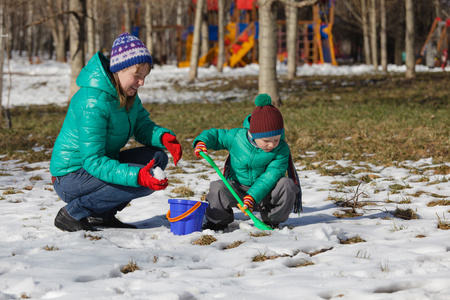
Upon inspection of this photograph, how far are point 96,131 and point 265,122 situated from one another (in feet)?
3.81

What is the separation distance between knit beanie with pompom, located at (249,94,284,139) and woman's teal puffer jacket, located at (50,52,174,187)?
0.90 meters

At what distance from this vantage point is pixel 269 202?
4.04 meters

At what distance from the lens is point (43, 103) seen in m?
16.5

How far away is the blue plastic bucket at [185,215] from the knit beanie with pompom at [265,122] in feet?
2.12

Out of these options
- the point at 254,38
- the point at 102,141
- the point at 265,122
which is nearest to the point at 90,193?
the point at 102,141

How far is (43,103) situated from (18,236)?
537 inches

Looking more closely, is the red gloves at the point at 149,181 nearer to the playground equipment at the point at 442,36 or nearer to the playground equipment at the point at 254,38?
the playground equipment at the point at 254,38

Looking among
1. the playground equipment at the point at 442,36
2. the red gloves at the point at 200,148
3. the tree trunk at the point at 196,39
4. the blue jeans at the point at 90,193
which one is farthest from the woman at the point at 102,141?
the playground equipment at the point at 442,36

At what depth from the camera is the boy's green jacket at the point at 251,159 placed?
12.9ft

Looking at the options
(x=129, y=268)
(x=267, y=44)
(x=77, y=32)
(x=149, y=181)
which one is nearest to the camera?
(x=129, y=268)

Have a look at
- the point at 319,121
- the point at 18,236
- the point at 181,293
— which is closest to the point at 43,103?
the point at 319,121

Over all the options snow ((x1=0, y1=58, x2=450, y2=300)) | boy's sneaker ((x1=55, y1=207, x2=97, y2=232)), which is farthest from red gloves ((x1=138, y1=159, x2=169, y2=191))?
boy's sneaker ((x1=55, y1=207, x2=97, y2=232))

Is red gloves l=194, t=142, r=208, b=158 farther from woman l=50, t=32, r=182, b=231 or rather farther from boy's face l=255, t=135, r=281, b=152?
boy's face l=255, t=135, r=281, b=152

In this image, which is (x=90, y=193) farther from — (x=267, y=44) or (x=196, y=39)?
(x=196, y=39)
